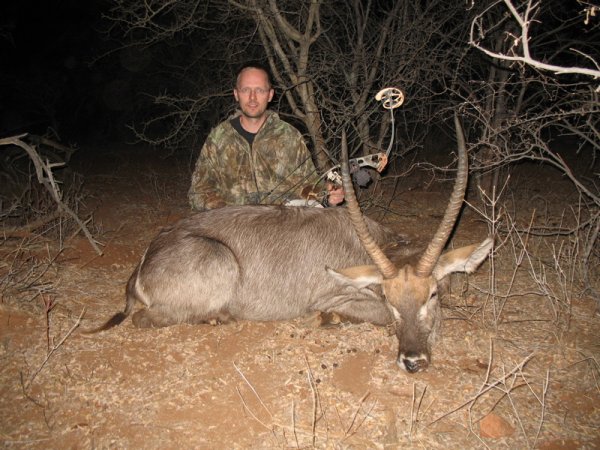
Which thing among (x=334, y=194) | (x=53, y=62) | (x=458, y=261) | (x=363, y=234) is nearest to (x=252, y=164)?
(x=334, y=194)

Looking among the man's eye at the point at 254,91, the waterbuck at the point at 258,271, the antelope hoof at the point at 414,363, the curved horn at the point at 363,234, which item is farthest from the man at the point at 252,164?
the antelope hoof at the point at 414,363

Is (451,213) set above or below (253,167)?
below

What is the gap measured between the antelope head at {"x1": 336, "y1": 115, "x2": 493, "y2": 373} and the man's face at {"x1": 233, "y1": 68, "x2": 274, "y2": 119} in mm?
2422

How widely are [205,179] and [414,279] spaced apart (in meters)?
3.04

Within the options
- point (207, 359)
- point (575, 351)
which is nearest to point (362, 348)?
point (207, 359)

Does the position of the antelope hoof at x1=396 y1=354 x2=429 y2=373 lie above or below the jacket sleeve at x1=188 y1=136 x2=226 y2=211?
below

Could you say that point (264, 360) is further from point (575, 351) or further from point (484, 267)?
point (484, 267)

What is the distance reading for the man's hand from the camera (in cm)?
479

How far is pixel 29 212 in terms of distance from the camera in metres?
6.02

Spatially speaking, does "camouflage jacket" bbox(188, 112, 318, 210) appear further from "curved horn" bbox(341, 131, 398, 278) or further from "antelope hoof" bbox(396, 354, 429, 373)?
"antelope hoof" bbox(396, 354, 429, 373)

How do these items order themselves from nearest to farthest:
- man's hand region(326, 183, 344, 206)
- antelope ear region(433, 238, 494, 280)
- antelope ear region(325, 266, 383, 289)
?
antelope ear region(433, 238, 494, 280)
antelope ear region(325, 266, 383, 289)
man's hand region(326, 183, 344, 206)

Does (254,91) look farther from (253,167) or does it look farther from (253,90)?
(253,167)

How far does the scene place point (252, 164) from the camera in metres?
5.36

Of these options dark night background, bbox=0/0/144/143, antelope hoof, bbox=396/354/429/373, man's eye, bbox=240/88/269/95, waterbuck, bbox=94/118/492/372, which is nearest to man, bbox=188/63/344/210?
man's eye, bbox=240/88/269/95
